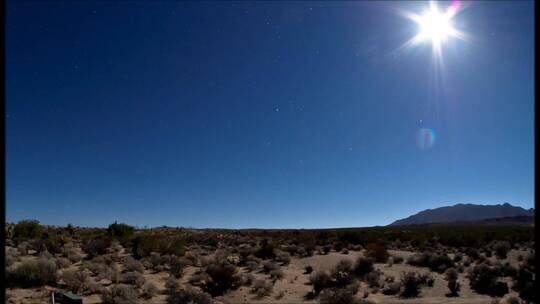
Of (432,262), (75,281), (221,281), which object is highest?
(75,281)

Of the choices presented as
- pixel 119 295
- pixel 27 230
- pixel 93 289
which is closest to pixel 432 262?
pixel 119 295

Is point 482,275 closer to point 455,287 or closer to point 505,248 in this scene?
point 455,287

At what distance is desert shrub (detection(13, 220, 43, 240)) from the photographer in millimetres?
26992

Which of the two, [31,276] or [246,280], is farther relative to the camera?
[246,280]

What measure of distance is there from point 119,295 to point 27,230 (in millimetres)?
20423

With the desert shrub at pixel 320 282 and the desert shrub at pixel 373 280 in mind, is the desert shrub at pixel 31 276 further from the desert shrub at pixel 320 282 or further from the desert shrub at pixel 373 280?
the desert shrub at pixel 373 280

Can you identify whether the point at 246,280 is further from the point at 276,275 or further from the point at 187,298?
the point at 187,298

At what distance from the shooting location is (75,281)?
12.5 meters

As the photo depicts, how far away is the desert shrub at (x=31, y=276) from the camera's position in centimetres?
1239

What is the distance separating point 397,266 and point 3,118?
20719mm

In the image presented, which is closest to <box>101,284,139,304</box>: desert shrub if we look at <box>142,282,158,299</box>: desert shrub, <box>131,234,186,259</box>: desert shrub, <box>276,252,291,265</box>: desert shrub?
<box>142,282,158,299</box>: desert shrub

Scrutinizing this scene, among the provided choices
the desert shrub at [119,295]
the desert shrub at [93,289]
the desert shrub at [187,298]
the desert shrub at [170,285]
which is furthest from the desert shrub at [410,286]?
the desert shrub at [93,289]

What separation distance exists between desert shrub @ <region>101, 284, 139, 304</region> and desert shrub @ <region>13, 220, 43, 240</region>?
1796cm

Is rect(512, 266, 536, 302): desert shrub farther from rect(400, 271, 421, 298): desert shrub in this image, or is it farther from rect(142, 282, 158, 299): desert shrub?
rect(142, 282, 158, 299): desert shrub
